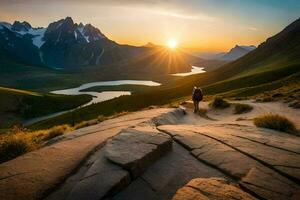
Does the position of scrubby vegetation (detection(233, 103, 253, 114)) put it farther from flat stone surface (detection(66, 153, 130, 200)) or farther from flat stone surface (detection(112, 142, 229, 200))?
flat stone surface (detection(66, 153, 130, 200))

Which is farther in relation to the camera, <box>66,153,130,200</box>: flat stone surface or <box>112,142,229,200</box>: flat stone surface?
<box>112,142,229,200</box>: flat stone surface

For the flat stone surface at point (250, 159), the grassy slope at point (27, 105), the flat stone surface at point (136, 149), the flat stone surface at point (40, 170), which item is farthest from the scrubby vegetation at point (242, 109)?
the grassy slope at point (27, 105)

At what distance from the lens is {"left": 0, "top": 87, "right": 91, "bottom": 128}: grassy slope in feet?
385

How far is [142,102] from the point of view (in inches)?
3782

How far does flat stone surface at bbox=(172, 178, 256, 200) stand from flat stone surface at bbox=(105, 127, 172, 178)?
1.61 metres

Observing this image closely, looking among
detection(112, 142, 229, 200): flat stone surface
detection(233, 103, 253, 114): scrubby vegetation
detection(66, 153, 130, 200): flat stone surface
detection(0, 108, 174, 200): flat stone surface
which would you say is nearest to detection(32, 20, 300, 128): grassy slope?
detection(233, 103, 253, 114): scrubby vegetation

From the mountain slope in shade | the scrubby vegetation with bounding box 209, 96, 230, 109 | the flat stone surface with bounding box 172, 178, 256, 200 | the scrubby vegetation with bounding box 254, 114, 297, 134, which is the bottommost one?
the flat stone surface with bounding box 172, 178, 256, 200

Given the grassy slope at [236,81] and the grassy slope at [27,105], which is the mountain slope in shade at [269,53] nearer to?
the grassy slope at [236,81]

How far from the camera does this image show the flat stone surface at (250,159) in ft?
29.9

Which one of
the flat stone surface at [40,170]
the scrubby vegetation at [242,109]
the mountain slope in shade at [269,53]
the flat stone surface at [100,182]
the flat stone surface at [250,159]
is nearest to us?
the flat stone surface at [100,182]

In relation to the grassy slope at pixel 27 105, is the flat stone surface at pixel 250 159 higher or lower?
higher

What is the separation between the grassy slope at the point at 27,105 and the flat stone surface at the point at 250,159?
10332 cm

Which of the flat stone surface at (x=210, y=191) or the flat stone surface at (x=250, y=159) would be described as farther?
the flat stone surface at (x=250, y=159)

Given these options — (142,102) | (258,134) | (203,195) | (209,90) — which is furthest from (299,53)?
(203,195)
